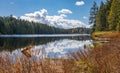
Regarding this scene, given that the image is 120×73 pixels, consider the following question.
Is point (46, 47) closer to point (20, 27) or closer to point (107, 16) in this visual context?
point (107, 16)

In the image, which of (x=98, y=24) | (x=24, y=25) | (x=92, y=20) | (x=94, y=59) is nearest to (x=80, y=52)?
(x=94, y=59)

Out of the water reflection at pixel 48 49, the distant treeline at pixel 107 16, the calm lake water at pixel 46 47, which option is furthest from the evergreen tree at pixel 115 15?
the water reflection at pixel 48 49

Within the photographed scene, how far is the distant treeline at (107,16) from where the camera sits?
2071 inches

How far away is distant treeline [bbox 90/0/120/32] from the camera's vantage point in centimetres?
5261

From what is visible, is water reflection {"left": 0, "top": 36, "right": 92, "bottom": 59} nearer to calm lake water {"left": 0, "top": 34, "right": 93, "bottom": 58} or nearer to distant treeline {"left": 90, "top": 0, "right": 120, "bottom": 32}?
calm lake water {"left": 0, "top": 34, "right": 93, "bottom": 58}

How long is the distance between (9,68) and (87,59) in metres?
3.73

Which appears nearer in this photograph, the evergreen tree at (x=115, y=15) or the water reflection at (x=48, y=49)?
the water reflection at (x=48, y=49)

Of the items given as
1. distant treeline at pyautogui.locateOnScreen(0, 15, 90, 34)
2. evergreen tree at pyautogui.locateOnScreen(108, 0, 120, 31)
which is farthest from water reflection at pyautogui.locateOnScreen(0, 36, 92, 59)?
distant treeline at pyautogui.locateOnScreen(0, 15, 90, 34)

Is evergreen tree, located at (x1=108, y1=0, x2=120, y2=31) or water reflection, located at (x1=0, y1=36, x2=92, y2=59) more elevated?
evergreen tree, located at (x1=108, y1=0, x2=120, y2=31)

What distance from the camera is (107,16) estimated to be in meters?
66.6

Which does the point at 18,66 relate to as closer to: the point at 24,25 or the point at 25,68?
the point at 25,68

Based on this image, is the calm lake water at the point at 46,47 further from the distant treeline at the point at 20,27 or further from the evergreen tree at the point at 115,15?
the distant treeline at the point at 20,27

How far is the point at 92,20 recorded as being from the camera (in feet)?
301

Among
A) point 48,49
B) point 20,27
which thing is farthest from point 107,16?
point 20,27
